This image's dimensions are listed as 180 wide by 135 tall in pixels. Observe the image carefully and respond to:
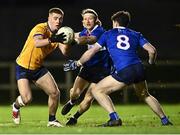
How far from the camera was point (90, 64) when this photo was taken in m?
16.1

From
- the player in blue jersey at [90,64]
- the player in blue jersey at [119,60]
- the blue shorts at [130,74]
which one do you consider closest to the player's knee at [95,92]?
the player in blue jersey at [119,60]

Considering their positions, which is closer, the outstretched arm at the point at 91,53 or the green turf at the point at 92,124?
the green turf at the point at 92,124

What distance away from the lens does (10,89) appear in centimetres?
2669

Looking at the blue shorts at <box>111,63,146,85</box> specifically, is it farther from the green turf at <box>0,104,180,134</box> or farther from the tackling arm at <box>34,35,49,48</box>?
the tackling arm at <box>34,35,49,48</box>

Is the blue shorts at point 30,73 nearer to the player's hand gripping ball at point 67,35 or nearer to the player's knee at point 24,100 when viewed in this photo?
the player's knee at point 24,100

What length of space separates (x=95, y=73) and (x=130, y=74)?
1.41 meters

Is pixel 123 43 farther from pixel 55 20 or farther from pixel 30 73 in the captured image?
pixel 30 73

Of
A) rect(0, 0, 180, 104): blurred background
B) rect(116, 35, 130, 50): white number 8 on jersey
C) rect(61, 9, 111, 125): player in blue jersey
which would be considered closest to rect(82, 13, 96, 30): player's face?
rect(61, 9, 111, 125): player in blue jersey

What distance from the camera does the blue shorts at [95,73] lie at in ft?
52.9

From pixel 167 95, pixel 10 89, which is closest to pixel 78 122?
pixel 10 89

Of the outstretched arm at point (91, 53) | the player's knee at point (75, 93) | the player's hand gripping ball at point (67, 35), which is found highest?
the player's hand gripping ball at point (67, 35)

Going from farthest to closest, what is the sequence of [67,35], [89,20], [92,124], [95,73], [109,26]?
1. [109,26]
2. [95,73]
3. [92,124]
4. [89,20]
5. [67,35]

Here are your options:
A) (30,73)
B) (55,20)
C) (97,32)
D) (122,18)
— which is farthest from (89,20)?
(30,73)

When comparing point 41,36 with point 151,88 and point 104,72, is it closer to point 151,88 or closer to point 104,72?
point 104,72
